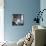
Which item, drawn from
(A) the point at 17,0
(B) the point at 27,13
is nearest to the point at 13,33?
(B) the point at 27,13

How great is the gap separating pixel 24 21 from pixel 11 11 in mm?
706

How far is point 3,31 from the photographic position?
546cm

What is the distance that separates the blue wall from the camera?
547 cm

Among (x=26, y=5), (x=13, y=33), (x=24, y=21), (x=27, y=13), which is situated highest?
(x=26, y=5)

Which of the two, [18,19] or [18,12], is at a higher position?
[18,12]

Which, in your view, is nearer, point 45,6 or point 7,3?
point 45,6

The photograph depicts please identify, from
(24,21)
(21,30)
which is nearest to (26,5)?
(24,21)

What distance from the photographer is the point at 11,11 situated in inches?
217

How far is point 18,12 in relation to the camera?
5.55 m

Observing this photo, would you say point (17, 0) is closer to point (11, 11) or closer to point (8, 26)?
point (11, 11)

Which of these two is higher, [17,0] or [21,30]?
[17,0]

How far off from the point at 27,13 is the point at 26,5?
1.14 ft

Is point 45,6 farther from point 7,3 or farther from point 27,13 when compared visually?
point 7,3

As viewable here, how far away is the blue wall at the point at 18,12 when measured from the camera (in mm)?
5473
